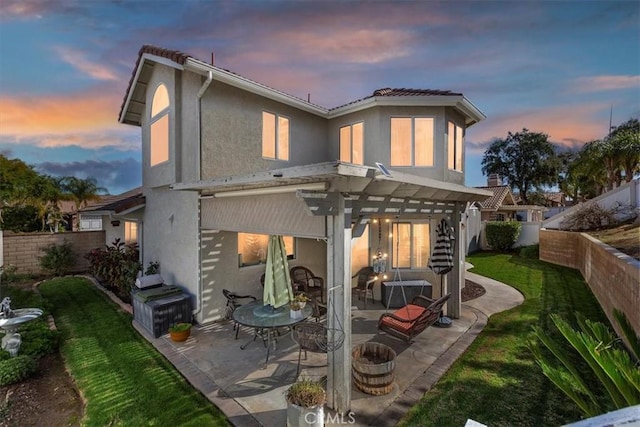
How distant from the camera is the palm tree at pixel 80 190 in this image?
107 feet

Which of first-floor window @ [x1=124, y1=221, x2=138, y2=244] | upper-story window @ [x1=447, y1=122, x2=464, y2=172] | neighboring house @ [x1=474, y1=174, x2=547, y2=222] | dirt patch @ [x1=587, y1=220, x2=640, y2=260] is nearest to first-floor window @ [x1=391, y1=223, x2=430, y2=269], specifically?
upper-story window @ [x1=447, y1=122, x2=464, y2=172]

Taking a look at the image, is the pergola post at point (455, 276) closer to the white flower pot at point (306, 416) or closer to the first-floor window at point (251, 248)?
the first-floor window at point (251, 248)

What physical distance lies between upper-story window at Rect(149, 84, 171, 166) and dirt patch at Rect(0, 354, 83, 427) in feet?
21.7

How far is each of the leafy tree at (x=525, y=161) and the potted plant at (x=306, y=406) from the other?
157ft

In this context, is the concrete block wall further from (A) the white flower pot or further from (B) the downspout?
(A) the white flower pot

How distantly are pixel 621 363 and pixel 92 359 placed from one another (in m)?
9.60

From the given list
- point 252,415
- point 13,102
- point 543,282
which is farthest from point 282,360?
point 13,102

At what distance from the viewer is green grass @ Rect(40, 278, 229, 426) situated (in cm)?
504

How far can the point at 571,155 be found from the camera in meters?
42.1

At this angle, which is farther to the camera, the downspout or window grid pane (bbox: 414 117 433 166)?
window grid pane (bbox: 414 117 433 166)

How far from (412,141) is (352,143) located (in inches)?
95.0

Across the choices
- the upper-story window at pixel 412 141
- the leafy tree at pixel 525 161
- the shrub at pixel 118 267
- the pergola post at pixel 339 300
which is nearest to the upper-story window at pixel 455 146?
the upper-story window at pixel 412 141

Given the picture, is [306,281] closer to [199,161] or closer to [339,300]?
[199,161]

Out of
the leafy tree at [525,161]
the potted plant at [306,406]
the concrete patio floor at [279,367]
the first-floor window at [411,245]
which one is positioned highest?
the leafy tree at [525,161]
